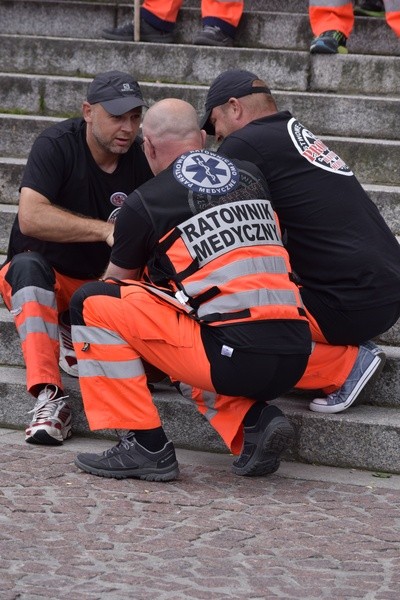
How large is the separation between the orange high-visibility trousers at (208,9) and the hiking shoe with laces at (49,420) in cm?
355

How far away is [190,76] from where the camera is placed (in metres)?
8.33

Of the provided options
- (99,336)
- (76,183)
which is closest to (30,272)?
(76,183)

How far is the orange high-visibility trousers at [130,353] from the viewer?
5098 mm

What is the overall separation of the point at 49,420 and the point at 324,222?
144 centimetres

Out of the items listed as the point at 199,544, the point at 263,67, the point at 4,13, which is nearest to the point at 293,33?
the point at 263,67

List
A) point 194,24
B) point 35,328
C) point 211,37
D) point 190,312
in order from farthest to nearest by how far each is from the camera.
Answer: point 194,24, point 211,37, point 35,328, point 190,312

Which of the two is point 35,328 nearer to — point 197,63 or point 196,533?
point 196,533

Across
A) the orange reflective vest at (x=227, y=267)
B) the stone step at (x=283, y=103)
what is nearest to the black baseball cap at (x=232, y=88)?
the orange reflective vest at (x=227, y=267)

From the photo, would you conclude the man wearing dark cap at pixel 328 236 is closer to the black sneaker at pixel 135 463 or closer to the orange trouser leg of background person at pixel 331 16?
the black sneaker at pixel 135 463

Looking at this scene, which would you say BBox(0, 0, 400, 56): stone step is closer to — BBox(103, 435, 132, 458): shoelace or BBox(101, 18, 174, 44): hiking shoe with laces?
BBox(101, 18, 174, 44): hiking shoe with laces

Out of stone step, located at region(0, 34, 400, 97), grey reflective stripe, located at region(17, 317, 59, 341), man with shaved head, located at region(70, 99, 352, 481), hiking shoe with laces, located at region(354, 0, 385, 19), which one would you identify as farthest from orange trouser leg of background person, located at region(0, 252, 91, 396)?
hiking shoe with laces, located at region(354, 0, 385, 19)

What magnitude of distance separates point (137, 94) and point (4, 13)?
3669 mm

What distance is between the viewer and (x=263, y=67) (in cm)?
816

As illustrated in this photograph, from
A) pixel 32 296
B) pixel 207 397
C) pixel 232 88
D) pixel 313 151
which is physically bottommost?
pixel 207 397
